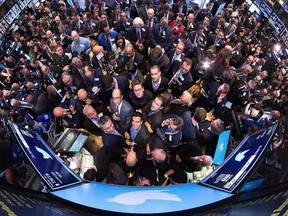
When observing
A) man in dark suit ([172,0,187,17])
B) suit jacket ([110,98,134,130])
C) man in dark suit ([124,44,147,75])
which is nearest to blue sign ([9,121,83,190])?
suit jacket ([110,98,134,130])

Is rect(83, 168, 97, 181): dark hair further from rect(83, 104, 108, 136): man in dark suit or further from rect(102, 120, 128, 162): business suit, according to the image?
rect(83, 104, 108, 136): man in dark suit

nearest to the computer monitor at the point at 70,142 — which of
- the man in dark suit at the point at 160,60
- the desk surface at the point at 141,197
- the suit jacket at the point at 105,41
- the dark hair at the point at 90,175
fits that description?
the dark hair at the point at 90,175

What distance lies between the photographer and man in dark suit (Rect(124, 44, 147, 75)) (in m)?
4.39

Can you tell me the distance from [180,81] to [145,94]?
66cm

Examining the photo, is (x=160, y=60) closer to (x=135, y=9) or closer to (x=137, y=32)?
(x=137, y=32)

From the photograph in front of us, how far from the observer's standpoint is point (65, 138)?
133 inches

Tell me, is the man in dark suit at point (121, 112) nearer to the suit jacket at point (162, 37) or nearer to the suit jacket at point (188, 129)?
the suit jacket at point (188, 129)

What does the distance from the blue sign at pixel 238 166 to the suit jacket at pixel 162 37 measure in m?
3.10

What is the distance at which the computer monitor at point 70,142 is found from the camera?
333 cm

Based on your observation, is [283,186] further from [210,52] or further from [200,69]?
[210,52]

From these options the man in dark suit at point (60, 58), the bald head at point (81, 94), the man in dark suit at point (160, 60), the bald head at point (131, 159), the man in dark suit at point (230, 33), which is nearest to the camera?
the bald head at point (131, 159)

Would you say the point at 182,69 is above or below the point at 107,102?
below

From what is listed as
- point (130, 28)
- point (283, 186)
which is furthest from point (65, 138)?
point (130, 28)

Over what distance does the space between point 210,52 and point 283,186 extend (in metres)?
2.89
